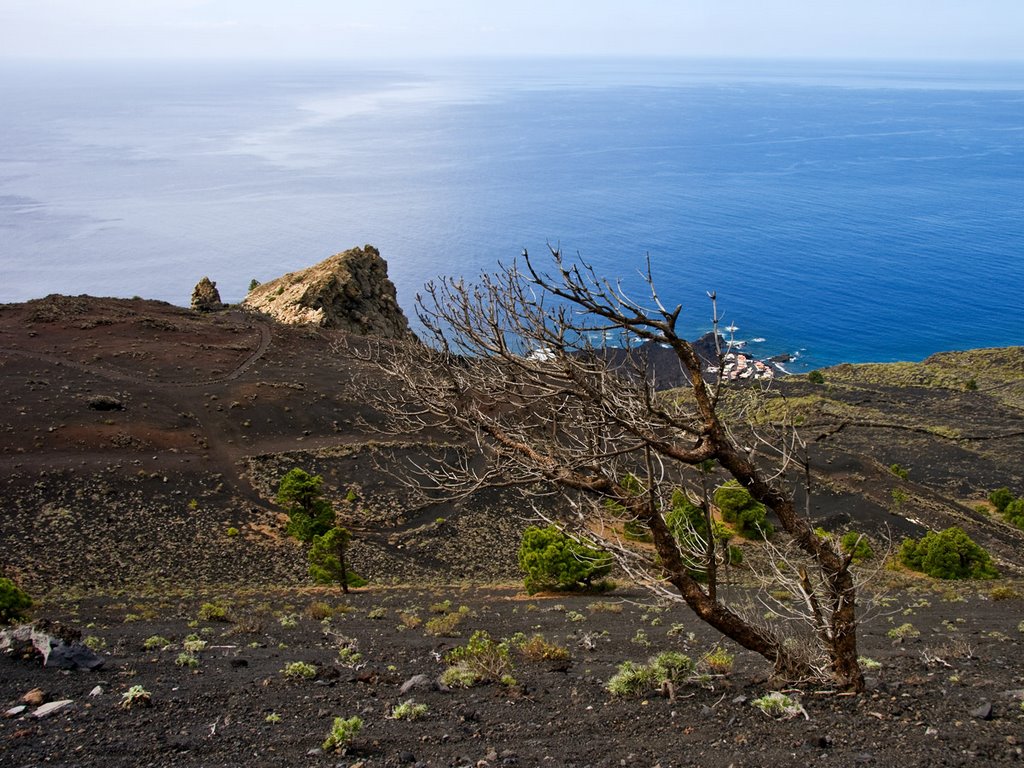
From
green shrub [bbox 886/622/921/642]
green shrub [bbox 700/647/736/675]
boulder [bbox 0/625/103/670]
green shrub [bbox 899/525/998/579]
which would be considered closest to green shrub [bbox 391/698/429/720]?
green shrub [bbox 700/647/736/675]

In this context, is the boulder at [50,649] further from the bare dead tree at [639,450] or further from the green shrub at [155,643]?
the bare dead tree at [639,450]

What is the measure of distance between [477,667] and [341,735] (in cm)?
281

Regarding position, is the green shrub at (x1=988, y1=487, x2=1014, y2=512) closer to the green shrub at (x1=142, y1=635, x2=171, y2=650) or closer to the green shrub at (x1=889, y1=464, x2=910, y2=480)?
the green shrub at (x1=889, y1=464, x2=910, y2=480)

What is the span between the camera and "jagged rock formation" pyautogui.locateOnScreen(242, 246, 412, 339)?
52031 mm

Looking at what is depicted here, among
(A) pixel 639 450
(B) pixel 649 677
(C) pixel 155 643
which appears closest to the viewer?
(A) pixel 639 450

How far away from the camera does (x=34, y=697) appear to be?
9133 mm

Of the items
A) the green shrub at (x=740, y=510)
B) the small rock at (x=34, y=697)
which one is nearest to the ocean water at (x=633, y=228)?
the green shrub at (x=740, y=510)

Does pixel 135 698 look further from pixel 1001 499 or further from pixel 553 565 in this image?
pixel 1001 499

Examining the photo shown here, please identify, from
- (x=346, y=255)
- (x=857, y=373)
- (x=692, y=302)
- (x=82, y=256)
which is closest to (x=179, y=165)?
(x=82, y=256)

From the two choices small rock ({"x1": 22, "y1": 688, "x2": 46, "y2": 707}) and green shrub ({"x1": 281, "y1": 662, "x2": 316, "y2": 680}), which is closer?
small rock ({"x1": 22, "y1": 688, "x2": 46, "y2": 707})

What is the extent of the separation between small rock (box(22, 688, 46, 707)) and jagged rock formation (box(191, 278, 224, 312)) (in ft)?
156

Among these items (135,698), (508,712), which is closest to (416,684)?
(508,712)

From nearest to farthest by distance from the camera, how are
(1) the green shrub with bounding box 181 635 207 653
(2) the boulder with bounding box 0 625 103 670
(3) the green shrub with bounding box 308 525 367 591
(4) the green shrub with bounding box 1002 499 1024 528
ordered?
(2) the boulder with bounding box 0 625 103 670 → (1) the green shrub with bounding box 181 635 207 653 → (3) the green shrub with bounding box 308 525 367 591 → (4) the green shrub with bounding box 1002 499 1024 528

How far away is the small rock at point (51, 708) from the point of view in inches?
341
